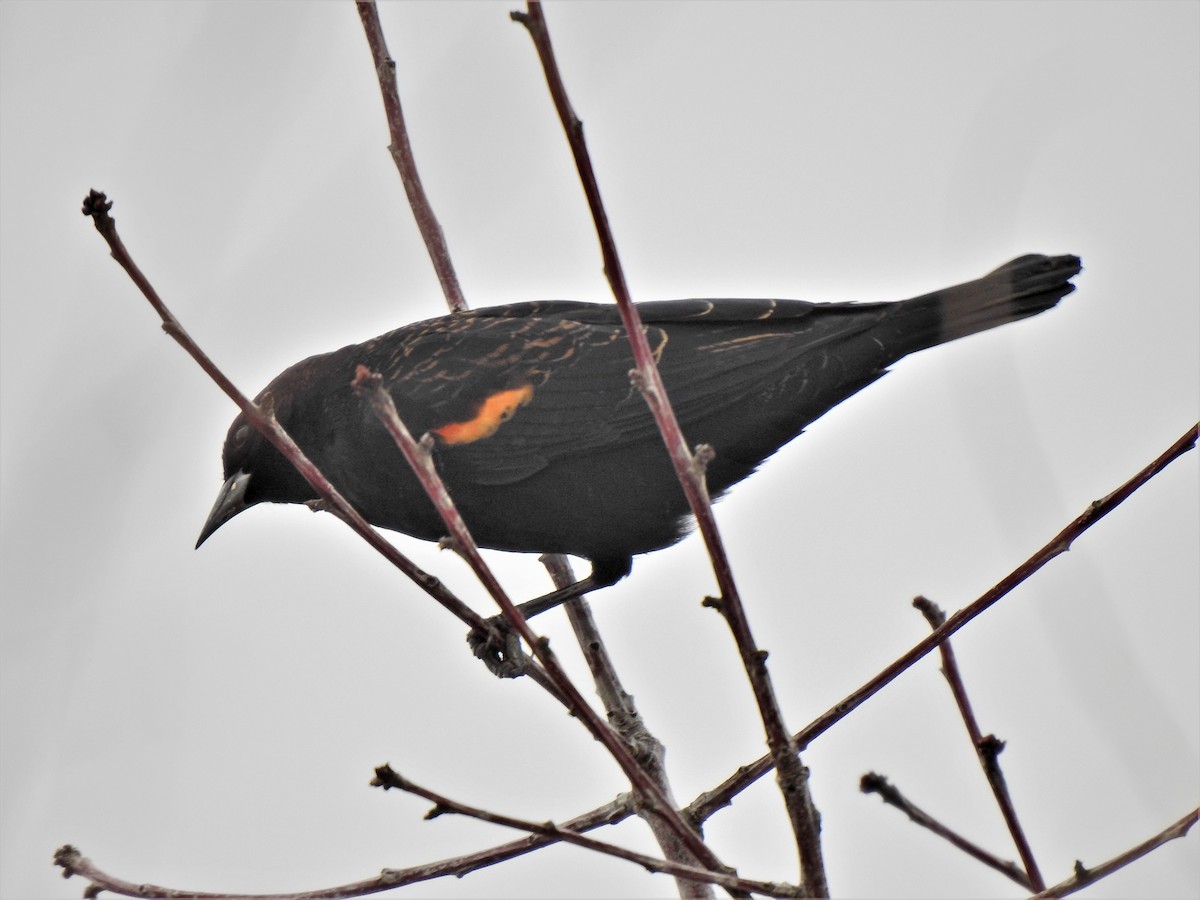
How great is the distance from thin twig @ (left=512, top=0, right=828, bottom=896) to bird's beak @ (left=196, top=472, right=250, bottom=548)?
2736 mm

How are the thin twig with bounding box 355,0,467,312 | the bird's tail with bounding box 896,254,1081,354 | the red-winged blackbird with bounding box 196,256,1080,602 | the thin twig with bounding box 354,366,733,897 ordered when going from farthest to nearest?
the red-winged blackbird with bounding box 196,256,1080,602 → the bird's tail with bounding box 896,254,1081,354 → the thin twig with bounding box 355,0,467,312 → the thin twig with bounding box 354,366,733,897

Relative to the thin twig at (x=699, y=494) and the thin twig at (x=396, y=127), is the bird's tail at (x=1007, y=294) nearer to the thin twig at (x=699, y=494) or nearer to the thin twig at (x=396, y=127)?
the thin twig at (x=396, y=127)

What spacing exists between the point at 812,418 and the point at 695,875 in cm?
193

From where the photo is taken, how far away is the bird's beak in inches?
163

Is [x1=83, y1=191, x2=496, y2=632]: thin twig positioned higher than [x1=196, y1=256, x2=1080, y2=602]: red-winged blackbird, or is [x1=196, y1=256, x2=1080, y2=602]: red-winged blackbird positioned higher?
[x1=196, y1=256, x2=1080, y2=602]: red-winged blackbird

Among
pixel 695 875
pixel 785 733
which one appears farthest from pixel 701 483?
pixel 695 875

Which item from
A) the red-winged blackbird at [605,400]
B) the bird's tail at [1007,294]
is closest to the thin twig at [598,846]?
the red-winged blackbird at [605,400]

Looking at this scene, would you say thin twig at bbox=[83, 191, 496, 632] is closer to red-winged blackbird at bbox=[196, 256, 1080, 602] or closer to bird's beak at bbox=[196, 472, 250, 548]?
red-winged blackbird at bbox=[196, 256, 1080, 602]

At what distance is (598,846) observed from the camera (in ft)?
5.87

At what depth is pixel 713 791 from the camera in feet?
7.79

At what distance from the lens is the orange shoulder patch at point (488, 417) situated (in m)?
3.68

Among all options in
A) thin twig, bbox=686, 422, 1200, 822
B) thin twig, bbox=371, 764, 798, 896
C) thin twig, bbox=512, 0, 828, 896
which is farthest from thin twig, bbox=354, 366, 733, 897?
thin twig, bbox=686, 422, 1200, 822

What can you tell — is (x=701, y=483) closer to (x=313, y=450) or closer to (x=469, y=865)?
(x=469, y=865)

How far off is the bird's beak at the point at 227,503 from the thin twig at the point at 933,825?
2.72m
